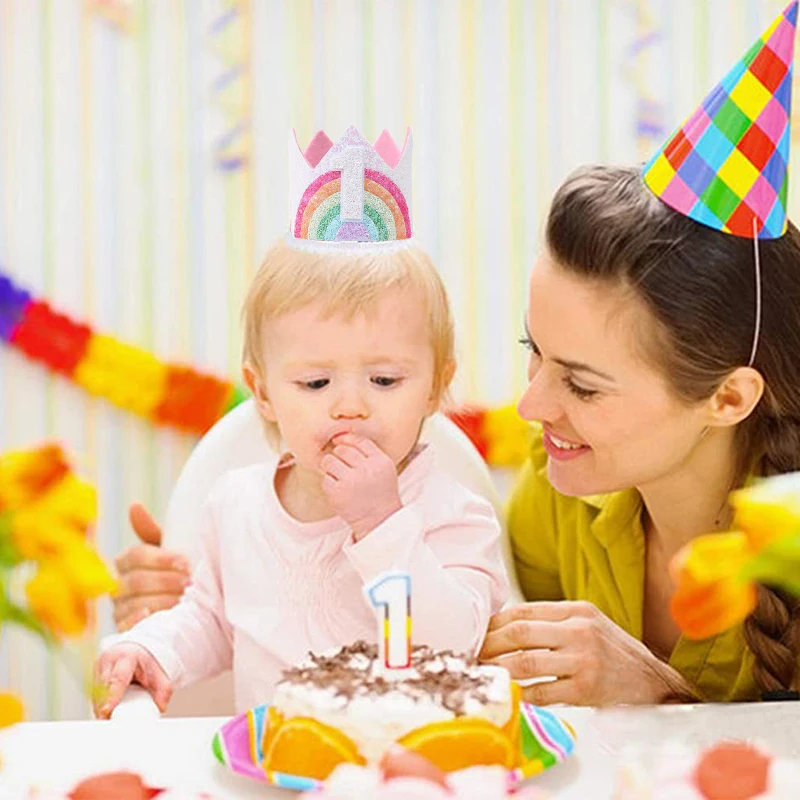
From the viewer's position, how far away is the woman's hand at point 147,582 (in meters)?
1.76

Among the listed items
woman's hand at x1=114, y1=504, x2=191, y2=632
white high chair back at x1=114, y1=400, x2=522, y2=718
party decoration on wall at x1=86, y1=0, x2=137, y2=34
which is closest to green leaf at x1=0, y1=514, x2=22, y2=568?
woman's hand at x1=114, y1=504, x2=191, y2=632

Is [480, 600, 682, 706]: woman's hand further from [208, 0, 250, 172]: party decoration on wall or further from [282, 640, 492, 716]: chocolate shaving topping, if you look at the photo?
[208, 0, 250, 172]: party decoration on wall

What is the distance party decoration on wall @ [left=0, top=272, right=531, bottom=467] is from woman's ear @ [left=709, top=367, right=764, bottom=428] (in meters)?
1.21

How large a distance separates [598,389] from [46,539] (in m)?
0.90

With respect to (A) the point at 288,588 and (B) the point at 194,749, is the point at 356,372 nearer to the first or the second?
(A) the point at 288,588

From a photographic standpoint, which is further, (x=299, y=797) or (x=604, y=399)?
(x=604, y=399)

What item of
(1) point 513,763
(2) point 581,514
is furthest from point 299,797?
(2) point 581,514

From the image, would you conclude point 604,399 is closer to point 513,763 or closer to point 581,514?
point 581,514

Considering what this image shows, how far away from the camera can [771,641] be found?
4.94ft

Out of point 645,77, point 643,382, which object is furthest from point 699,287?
point 645,77

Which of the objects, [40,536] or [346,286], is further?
[346,286]

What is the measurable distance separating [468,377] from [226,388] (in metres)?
0.47

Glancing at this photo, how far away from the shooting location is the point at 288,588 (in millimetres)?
1539

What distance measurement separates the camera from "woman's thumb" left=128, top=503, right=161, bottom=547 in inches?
75.4
